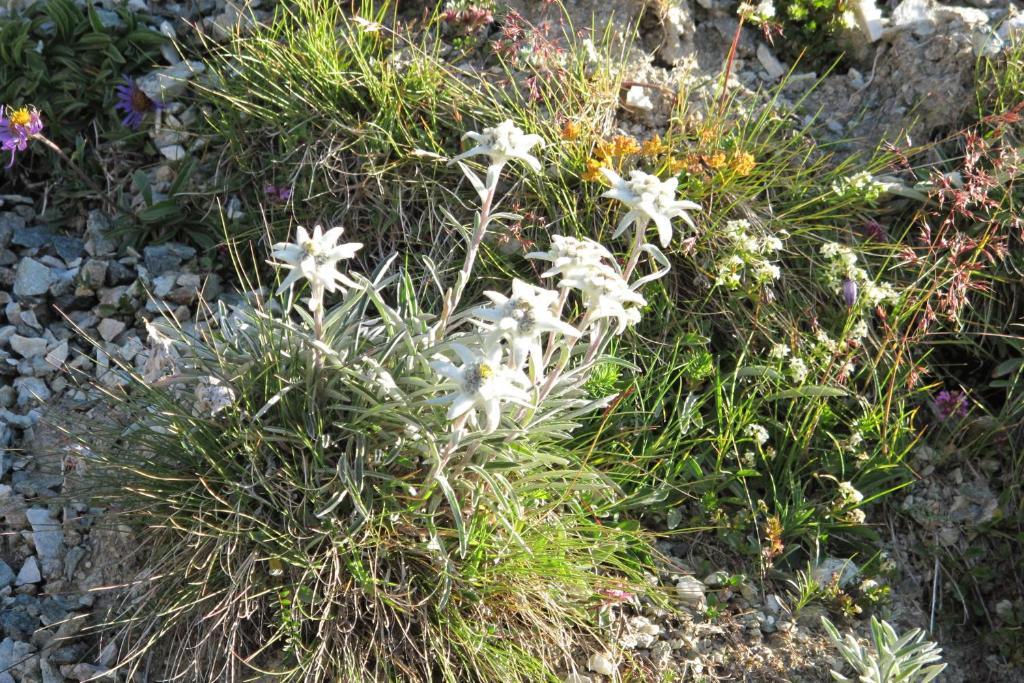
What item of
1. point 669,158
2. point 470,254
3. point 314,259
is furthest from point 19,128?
point 669,158

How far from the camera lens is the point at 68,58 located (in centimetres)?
419

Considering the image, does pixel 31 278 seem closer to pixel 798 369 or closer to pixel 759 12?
pixel 798 369

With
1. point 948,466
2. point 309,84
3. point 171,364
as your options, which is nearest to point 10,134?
point 309,84

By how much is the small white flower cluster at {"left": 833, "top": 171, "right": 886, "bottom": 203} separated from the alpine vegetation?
141 centimetres

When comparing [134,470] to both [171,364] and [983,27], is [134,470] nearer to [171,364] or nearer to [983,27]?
[171,364]

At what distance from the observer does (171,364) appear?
2953 mm

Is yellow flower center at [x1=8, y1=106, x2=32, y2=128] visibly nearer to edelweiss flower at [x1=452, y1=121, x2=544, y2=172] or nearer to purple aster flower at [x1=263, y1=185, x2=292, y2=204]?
purple aster flower at [x1=263, y1=185, x2=292, y2=204]

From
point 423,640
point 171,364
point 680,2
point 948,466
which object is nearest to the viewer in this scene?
point 423,640

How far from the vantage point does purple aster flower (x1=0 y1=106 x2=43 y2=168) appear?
148 inches

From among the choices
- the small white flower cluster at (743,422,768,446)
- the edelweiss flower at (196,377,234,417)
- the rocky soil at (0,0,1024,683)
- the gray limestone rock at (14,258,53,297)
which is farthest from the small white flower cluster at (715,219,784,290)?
the gray limestone rock at (14,258,53,297)

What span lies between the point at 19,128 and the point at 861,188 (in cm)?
320

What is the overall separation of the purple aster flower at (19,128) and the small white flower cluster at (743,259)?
2605 mm

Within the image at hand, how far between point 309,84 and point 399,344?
150 centimetres

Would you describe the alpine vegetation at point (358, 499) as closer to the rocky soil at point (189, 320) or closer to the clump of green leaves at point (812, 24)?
the rocky soil at point (189, 320)
